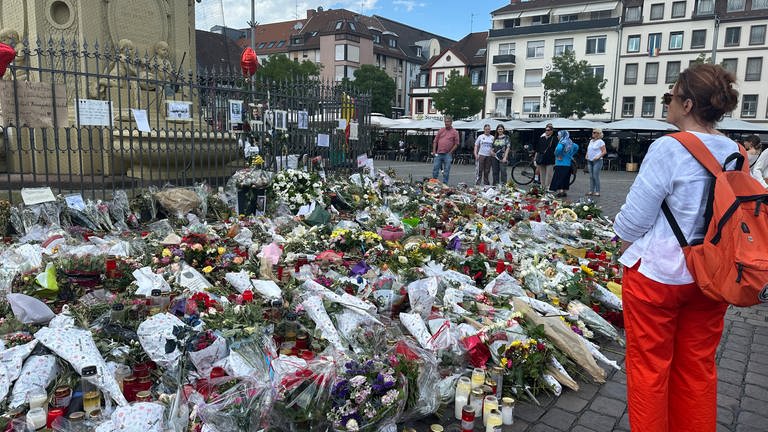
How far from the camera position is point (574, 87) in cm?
3853

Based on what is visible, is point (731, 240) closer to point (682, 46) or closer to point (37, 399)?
point (37, 399)

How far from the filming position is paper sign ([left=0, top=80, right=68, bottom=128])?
247 inches

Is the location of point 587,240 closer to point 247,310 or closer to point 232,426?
point 247,310

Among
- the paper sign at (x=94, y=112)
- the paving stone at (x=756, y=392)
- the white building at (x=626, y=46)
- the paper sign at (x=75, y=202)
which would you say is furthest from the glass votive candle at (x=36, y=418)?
the white building at (x=626, y=46)

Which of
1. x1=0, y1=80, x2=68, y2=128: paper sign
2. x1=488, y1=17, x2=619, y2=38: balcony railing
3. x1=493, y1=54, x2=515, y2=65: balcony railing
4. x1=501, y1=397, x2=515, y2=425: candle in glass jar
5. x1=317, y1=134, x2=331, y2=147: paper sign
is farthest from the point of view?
x1=493, y1=54, x2=515, y2=65: balcony railing

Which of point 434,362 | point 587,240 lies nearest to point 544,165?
point 587,240

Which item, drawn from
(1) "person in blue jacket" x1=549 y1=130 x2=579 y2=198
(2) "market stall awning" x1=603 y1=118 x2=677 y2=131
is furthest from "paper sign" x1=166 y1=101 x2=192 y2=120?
(2) "market stall awning" x1=603 y1=118 x2=677 y2=131

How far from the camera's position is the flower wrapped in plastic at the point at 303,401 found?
2.63 metres

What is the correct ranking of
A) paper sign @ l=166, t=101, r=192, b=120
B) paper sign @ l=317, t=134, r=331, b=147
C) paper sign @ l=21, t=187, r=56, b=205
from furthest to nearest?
paper sign @ l=317, t=134, r=331, b=147, paper sign @ l=166, t=101, r=192, b=120, paper sign @ l=21, t=187, r=56, b=205

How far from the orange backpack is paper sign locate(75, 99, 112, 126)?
6771 mm

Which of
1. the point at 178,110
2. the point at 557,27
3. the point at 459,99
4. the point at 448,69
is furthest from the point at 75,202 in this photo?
the point at 448,69

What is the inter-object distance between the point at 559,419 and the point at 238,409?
1.85m

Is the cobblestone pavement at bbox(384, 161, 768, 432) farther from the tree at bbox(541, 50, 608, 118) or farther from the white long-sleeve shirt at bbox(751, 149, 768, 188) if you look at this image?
the tree at bbox(541, 50, 608, 118)

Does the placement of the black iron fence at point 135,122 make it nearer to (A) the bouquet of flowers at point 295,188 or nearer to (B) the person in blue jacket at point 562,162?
(A) the bouquet of flowers at point 295,188
